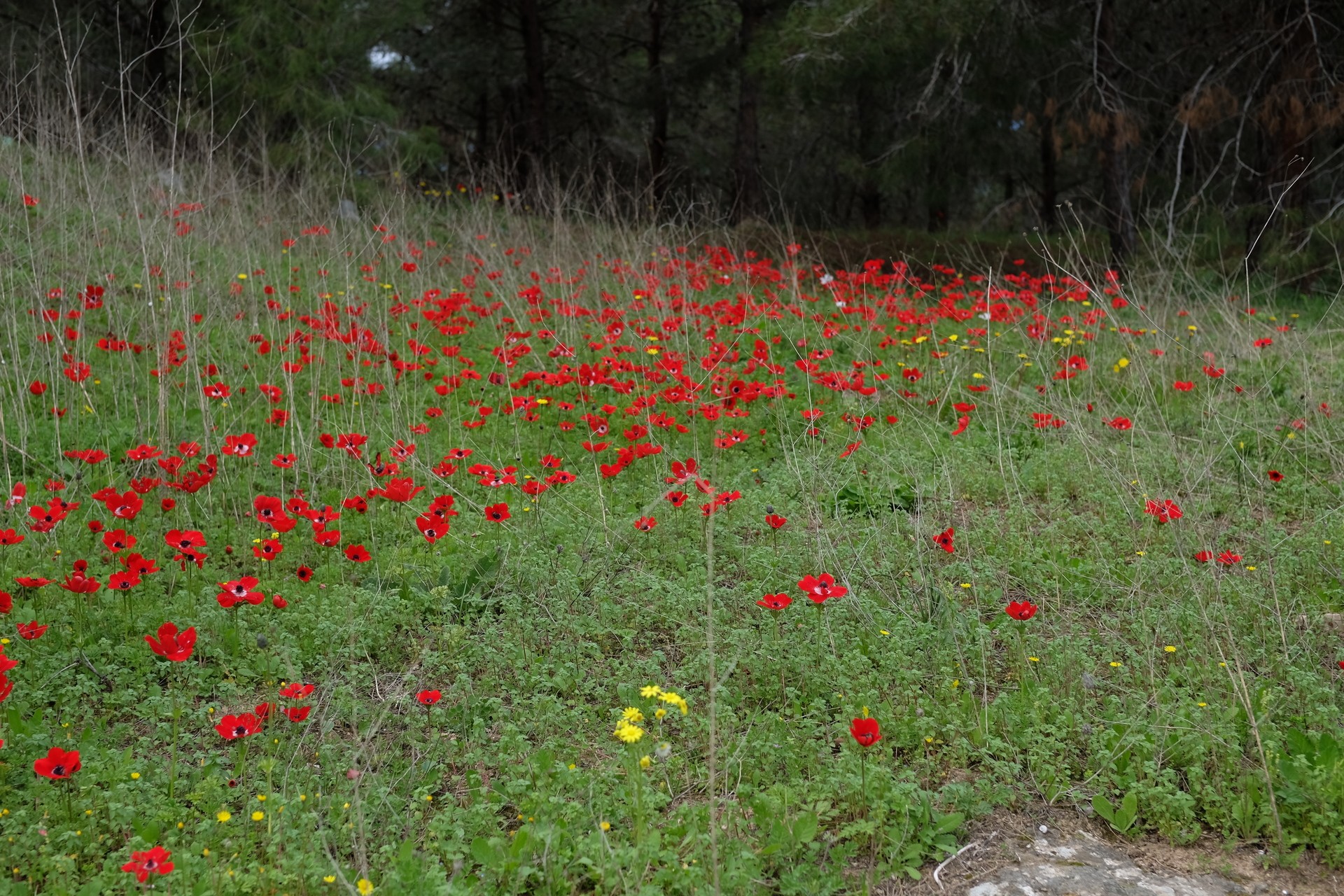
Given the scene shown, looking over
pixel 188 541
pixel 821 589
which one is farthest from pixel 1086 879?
pixel 188 541

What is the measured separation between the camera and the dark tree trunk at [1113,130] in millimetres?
8320

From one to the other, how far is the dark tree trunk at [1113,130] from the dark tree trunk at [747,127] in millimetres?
3893

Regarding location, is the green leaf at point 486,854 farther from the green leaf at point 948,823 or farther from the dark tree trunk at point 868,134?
the dark tree trunk at point 868,134

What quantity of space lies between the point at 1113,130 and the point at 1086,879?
7.95 m

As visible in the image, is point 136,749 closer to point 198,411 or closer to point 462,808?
point 462,808

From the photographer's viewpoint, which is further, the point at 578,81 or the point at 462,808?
the point at 578,81

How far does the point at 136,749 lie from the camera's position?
7.70ft

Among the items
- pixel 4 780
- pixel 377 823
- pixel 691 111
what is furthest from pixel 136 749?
pixel 691 111

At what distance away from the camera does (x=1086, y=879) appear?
6.72 ft

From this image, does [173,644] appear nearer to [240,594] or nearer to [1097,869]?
→ [240,594]

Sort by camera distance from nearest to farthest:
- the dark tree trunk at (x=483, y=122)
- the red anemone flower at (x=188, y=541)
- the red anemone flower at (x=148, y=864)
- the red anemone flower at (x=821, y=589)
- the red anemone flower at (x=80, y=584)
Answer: the red anemone flower at (x=148, y=864)
the red anemone flower at (x=80, y=584)
the red anemone flower at (x=821, y=589)
the red anemone flower at (x=188, y=541)
the dark tree trunk at (x=483, y=122)

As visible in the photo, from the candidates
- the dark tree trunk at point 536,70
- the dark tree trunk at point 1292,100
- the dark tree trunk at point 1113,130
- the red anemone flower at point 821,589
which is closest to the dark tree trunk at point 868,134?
the dark tree trunk at point 1113,130

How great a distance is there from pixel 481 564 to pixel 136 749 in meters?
1.06

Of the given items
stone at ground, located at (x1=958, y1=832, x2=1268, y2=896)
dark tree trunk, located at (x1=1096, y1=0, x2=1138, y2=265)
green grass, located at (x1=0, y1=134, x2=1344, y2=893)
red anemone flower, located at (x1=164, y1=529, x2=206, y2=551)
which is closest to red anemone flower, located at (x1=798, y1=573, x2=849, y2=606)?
green grass, located at (x1=0, y1=134, x2=1344, y2=893)
